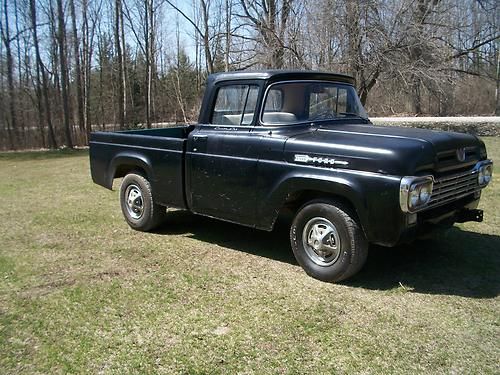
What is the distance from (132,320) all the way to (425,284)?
2570 mm

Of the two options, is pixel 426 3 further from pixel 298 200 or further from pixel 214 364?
pixel 214 364

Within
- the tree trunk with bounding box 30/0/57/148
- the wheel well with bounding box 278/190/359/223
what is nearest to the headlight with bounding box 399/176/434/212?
the wheel well with bounding box 278/190/359/223

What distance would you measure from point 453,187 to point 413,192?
2.84 feet

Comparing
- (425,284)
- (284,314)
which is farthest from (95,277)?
(425,284)

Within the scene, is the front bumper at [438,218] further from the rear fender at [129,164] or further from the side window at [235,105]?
the rear fender at [129,164]

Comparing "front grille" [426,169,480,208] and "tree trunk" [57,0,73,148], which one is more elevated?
"tree trunk" [57,0,73,148]

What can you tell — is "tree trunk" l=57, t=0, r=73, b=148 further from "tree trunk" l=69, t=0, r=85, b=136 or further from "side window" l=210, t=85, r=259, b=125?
"side window" l=210, t=85, r=259, b=125

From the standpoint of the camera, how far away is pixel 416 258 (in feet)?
16.1

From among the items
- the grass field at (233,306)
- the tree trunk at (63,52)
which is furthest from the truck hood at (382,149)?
the tree trunk at (63,52)

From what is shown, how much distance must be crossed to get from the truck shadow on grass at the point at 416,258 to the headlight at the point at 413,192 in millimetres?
850

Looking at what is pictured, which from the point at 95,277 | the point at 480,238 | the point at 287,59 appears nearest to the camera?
the point at 95,277

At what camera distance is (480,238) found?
18.1 ft

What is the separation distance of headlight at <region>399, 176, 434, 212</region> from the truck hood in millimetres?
80

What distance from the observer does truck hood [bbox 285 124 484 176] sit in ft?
12.4
